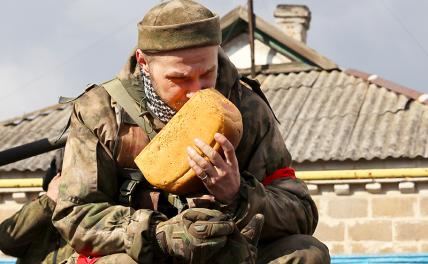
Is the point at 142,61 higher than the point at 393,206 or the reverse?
higher

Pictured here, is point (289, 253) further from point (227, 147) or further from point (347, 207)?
point (347, 207)

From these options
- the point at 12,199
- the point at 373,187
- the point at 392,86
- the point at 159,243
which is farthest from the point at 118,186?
the point at 392,86

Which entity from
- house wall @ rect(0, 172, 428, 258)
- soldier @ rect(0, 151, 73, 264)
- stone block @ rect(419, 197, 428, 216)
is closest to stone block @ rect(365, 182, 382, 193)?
house wall @ rect(0, 172, 428, 258)

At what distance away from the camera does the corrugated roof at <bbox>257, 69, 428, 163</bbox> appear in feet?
65.3

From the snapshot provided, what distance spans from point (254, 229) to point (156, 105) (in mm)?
687

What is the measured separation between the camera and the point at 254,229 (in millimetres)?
6066

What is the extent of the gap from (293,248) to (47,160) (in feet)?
48.3

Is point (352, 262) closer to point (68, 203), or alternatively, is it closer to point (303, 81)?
point (68, 203)

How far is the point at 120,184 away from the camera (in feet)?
21.4

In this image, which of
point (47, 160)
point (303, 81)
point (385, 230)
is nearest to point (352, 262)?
point (385, 230)

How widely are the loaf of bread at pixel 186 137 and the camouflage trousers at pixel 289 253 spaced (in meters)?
0.34

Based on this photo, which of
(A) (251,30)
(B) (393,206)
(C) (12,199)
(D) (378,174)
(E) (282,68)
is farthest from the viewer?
(E) (282,68)

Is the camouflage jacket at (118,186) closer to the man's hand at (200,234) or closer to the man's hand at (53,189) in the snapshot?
the man's hand at (200,234)

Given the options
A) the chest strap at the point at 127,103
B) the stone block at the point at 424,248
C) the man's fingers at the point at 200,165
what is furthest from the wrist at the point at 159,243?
the stone block at the point at 424,248
